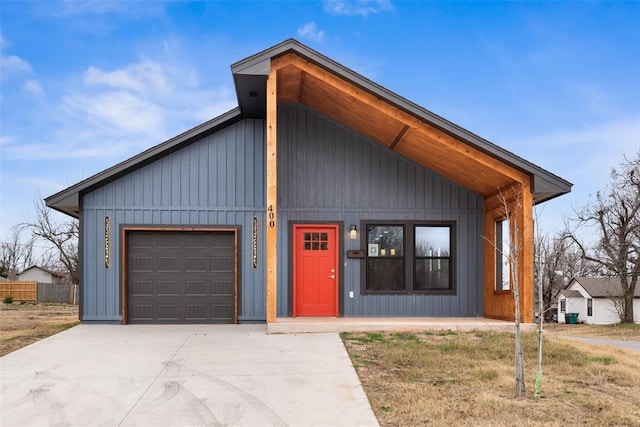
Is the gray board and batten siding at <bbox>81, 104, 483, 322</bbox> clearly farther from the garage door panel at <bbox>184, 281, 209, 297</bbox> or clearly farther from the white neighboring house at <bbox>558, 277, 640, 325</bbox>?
the white neighboring house at <bbox>558, 277, 640, 325</bbox>

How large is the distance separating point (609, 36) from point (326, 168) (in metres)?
12.6

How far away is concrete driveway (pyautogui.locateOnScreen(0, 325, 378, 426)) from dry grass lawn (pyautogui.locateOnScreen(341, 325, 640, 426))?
0.33 m

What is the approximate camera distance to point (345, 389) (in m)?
5.98

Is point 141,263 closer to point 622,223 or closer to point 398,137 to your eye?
point 398,137

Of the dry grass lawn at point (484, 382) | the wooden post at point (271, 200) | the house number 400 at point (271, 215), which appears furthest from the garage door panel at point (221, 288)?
the dry grass lawn at point (484, 382)

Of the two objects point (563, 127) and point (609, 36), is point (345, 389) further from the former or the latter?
point (563, 127)

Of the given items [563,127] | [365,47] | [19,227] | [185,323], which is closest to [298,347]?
[185,323]

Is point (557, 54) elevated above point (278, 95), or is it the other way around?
point (557, 54)

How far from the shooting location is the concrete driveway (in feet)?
16.8

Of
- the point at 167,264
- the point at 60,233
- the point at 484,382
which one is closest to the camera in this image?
the point at 484,382

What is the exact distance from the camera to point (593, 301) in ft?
126

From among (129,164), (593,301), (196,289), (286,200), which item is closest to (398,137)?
(286,200)

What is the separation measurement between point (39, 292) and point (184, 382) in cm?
2420

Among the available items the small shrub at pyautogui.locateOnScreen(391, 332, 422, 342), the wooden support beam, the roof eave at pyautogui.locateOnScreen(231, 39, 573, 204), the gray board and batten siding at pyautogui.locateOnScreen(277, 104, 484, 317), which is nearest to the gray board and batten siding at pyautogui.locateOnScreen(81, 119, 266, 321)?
the gray board and batten siding at pyautogui.locateOnScreen(277, 104, 484, 317)
